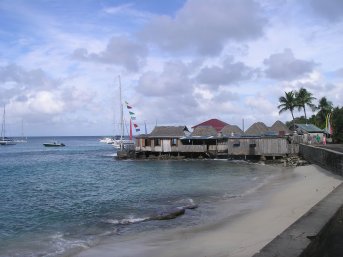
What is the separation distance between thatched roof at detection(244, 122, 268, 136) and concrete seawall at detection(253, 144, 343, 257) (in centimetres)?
4428

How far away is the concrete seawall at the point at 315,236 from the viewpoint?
17.4ft

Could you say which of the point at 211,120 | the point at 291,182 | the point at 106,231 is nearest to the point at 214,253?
the point at 106,231

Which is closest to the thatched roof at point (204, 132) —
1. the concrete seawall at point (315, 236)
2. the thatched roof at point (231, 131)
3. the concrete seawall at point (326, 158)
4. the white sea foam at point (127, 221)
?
the thatched roof at point (231, 131)

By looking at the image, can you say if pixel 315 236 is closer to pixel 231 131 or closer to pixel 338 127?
pixel 231 131

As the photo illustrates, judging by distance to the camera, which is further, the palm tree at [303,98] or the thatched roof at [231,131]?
the palm tree at [303,98]

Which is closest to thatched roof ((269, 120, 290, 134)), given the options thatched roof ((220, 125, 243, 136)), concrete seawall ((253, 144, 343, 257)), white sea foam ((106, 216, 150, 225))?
thatched roof ((220, 125, 243, 136))

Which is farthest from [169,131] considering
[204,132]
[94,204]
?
[94,204]

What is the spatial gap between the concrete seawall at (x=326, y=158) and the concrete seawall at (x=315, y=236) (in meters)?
15.9

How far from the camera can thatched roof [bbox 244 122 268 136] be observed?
5387cm

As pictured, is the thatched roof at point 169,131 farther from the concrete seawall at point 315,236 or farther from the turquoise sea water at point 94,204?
the concrete seawall at point 315,236

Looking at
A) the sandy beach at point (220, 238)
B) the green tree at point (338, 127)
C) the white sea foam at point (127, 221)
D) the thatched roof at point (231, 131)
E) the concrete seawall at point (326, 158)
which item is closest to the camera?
the sandy beach at point (220, 238)

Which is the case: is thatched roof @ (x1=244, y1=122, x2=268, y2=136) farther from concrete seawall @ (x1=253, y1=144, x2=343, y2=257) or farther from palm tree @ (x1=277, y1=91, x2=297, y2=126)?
concrete seawall @ (x1=253, y1=144, x2=343, y2=257)

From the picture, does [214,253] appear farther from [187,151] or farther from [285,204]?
[187,151]

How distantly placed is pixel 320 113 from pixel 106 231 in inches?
2525
